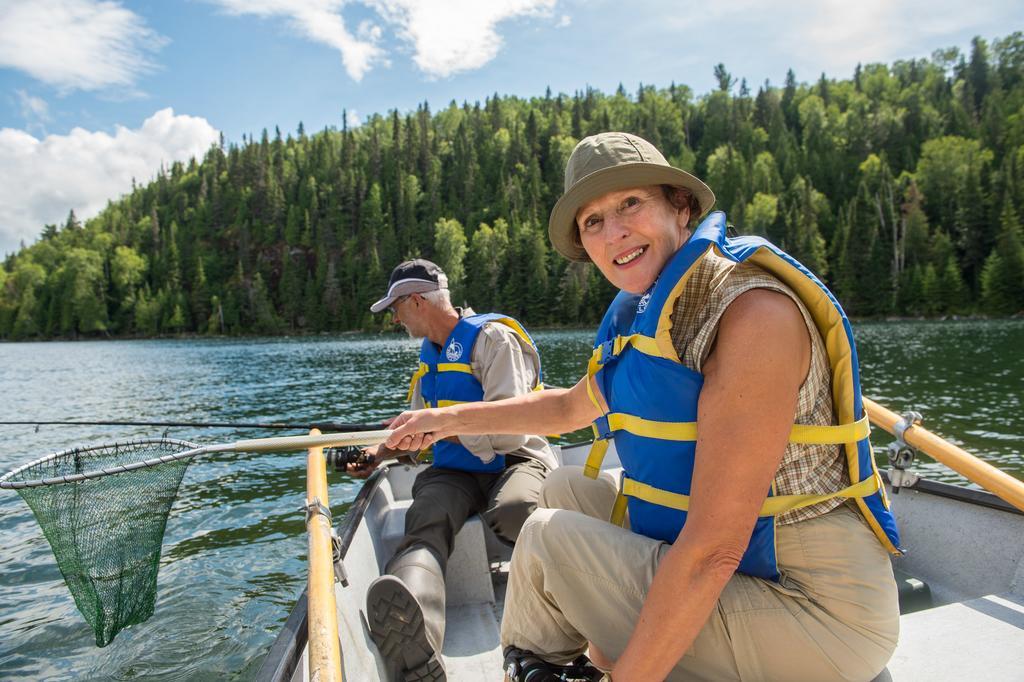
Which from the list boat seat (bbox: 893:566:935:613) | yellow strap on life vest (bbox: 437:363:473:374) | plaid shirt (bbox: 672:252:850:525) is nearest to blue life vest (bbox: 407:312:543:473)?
yellow strap on life vest (bbox: 437:363:473:374)

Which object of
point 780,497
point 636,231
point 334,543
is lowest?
point 334,543

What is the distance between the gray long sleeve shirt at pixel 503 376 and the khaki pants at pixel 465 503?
0.49 feet

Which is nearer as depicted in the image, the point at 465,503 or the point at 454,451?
the point at 465,503

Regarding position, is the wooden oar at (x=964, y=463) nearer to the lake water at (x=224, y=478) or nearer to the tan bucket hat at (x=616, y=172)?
the tan bucket hat at (x=616, y=172)

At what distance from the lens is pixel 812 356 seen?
169cm

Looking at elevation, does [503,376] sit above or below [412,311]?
below

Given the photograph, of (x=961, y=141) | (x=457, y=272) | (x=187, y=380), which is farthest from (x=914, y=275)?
(x=187, y=380)

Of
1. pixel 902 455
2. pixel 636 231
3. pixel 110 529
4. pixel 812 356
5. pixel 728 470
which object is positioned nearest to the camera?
pixel 728 470

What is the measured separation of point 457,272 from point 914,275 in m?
56.0

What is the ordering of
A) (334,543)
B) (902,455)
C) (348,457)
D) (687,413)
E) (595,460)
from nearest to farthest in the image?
1. (687,413)
2. (595,460)
3. (334,543)
4. (902,455)
5. (348,457)

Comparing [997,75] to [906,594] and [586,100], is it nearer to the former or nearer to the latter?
[586,100]

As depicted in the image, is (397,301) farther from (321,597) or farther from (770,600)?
(770,600)

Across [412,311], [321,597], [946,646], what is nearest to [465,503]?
[412,311]

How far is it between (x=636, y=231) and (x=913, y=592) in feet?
9.37
